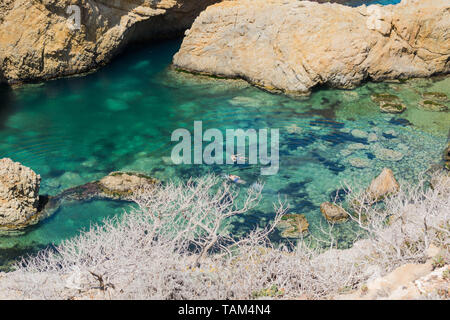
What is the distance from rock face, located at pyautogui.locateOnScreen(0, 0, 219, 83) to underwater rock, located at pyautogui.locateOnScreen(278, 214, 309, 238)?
14981 millimetres

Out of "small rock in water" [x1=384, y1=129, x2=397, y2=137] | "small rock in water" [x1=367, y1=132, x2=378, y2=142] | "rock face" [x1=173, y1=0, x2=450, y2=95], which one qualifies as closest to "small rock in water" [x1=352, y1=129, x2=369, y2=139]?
"small rock in water" [x1=367, y1=132, x2=378, y2=142]

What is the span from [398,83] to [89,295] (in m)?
18.5

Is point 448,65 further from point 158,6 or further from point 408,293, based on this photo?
point 408,293

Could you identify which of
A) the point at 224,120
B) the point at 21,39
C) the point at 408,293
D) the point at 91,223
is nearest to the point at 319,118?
the point at 224,120

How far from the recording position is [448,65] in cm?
2484

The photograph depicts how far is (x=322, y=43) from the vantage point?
23578 millimetres

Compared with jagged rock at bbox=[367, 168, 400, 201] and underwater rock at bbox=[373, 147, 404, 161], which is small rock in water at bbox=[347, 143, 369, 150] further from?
jagged rock at bbox=[367, 168, 400, 201]

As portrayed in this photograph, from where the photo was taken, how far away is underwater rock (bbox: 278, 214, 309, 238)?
15445 mm

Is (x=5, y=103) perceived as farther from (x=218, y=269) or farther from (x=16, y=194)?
(x=218, y=269)

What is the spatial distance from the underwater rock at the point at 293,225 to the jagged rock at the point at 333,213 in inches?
27.7

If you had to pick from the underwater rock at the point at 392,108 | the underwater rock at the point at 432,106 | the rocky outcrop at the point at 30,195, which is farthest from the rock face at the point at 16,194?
the underwater rock at the point at 432,106

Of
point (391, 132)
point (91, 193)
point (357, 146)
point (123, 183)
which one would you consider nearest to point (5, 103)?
point (91, 193)

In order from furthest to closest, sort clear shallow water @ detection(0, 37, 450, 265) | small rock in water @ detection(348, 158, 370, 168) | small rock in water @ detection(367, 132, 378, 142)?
small rock in water @ detection(367, 132, 378, 142)
small rock in water @ detection(348, 158, 370, 168)
clear shallow water @ detection(0, 37, 450, 265)
